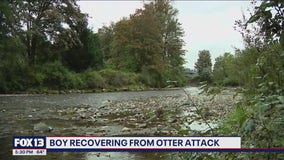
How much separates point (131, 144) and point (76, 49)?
1372 inches

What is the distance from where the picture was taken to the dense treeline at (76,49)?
28.1 meters

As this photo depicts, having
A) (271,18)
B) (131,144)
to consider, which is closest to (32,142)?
(131,144)

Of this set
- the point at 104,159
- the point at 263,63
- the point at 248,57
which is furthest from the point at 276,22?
the point at 248,57

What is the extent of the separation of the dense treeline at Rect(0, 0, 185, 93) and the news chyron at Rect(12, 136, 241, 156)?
1506 centimetres

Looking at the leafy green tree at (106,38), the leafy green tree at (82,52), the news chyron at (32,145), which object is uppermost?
the leafy green tree at (106,38)

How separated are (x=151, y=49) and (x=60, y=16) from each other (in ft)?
51.3

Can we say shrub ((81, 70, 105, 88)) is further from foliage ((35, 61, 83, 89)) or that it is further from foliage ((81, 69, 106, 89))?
foliage ((35, 61, 83, 89))

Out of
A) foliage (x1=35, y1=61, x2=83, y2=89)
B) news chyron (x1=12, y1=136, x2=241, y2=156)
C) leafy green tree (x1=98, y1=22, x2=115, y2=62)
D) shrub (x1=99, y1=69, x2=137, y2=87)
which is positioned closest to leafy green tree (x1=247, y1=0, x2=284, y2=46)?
news chyron (x1=12, y1=136, x2=241, y2=156)

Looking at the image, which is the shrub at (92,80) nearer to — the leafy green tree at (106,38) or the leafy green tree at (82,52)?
the leafy green tree at (82,52)

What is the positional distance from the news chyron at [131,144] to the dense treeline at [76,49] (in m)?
15.1

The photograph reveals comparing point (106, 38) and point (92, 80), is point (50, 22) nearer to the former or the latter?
point (92, 80)

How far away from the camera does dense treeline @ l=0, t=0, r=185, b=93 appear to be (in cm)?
2814

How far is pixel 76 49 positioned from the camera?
123ft

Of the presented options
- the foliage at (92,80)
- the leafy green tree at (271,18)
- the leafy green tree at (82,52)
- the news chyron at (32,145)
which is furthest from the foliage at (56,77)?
the leafy green tree at (271,18)
